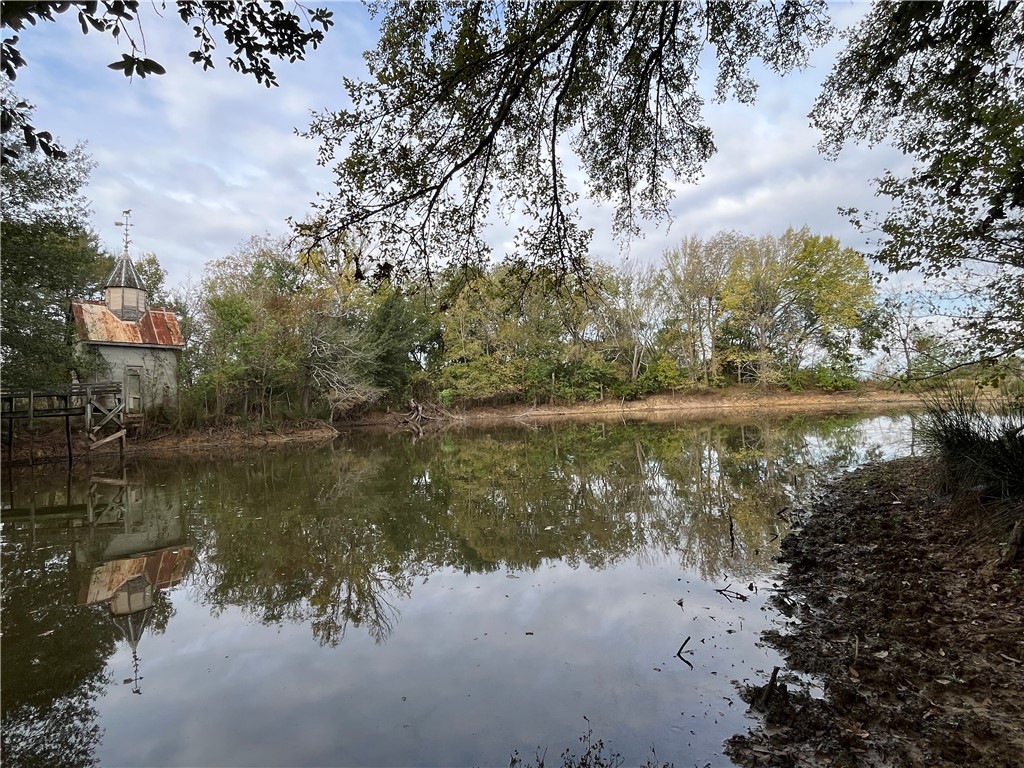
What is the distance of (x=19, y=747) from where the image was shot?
124 inches

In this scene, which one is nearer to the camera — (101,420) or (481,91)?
(481,91)

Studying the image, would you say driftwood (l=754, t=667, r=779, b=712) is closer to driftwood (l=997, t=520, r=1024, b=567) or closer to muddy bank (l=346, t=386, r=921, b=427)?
driftwood (l=997, t=520, r=1024, b=567)

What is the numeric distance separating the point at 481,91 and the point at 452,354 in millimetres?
30350

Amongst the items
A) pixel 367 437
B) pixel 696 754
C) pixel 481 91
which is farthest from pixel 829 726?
pixel 367 437

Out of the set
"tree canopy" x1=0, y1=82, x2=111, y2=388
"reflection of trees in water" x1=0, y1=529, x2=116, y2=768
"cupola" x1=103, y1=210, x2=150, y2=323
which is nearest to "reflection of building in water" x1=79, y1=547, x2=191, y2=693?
"reflection of trees in water" x1=0, y1=529, x2=116, y2=768

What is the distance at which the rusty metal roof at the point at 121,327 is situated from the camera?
67.4 ft

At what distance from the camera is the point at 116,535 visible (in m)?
8.05

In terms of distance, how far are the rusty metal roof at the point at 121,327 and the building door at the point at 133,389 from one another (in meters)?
1.32

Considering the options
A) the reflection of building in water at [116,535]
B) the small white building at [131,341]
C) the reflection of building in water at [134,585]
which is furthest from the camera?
the small white building at [131,341]

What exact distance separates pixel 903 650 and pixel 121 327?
2719 centimetres

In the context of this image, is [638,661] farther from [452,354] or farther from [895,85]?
[452,354]

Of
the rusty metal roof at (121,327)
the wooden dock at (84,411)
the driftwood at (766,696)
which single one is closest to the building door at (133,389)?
the wooden dock at (84,411)

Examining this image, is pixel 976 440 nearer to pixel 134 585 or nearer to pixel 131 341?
pixel 134 585

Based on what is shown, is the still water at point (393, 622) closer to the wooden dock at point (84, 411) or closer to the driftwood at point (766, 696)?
the driftwood at point (766, 696)
